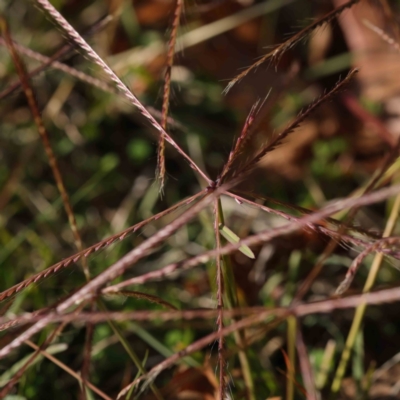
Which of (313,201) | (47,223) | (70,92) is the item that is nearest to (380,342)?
(313,201)

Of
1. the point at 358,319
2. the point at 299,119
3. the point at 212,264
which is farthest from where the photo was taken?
the point at 358,319

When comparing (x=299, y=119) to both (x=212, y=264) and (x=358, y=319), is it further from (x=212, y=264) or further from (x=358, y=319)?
(x=358, y=319)

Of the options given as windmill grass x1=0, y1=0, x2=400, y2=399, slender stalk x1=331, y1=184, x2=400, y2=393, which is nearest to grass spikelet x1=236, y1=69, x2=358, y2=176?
windmill grass x1=0, y1=0, x2=400, y2=399

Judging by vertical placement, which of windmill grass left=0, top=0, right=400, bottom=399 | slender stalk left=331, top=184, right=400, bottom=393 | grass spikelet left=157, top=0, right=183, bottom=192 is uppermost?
grass spikelet left=157, top=0, right=183, bottom=192

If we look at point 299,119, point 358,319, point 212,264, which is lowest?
point 358,319

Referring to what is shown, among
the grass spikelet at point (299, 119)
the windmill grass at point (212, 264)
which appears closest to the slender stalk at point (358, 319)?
the windmill grass at point (212, 264)

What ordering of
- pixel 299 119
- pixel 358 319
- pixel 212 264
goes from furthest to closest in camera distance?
1. pixel 358 319
2. pixel 212 264
3. pixel 299 119

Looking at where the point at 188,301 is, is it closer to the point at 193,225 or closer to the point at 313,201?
the point at 193,225

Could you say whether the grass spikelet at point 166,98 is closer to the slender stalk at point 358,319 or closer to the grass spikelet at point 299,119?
the grass spikelet at point 299,119

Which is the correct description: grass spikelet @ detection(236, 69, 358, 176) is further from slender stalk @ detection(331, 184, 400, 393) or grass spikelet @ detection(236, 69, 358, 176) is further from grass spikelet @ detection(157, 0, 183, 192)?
slender stalk @ detection(331, 184, 400, 393)

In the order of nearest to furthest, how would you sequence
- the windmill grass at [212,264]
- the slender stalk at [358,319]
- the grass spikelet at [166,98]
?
the windmill grass at [212,264]
the grass spikelet at [166,98]
the slender stalk at [358,319]

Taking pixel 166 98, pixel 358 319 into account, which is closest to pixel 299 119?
pixel 166 98
